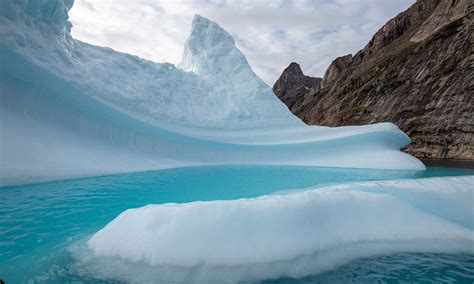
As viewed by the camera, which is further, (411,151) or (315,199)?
(411,151)

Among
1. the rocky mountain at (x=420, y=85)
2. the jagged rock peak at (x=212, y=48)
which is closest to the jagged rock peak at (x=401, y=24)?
the rocky mountain at (x=420, y=85)

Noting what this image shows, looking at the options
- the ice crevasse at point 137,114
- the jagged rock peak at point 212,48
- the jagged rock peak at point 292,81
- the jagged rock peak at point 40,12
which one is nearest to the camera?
the jagged rock peak at point 40,12

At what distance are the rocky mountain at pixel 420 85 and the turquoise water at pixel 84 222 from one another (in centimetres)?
1985

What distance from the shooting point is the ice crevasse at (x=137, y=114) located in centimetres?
745

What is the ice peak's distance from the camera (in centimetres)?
1563

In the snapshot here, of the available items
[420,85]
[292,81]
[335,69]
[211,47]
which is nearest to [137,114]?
[211,47]

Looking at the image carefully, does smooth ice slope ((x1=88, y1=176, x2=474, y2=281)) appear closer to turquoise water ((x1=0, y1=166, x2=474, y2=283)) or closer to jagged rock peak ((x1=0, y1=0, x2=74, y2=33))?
turquoise water ((x1=0, y1=166, x2=474, y2=283))

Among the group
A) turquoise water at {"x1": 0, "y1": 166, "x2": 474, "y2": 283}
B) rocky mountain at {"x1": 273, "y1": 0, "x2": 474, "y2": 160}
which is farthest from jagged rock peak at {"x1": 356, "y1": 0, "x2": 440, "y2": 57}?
turquoise water at {"x1": 0, "y1": 166, "x2": 474, "y2": 283}

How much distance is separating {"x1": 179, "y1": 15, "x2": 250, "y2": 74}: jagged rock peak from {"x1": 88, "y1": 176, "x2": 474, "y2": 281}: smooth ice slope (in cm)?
1346

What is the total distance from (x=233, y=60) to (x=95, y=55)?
7.23 meters

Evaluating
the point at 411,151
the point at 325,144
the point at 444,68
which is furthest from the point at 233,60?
the point at 444,68

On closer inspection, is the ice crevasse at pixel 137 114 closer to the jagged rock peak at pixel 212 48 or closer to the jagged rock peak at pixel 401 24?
the jagged rock peak at pixel 212 48

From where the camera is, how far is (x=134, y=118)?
10.5 meters

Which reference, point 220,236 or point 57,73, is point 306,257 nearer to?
point 220,236
